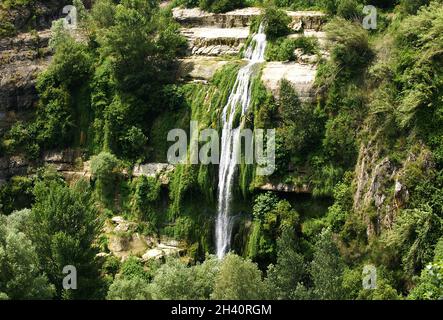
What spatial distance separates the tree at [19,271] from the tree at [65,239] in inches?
54.8

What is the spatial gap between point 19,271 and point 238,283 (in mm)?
11534

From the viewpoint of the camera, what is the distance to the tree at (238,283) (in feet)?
90.3

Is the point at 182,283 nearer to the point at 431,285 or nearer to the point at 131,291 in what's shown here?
the point at 131,291

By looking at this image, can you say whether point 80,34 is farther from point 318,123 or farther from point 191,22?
point 318,123

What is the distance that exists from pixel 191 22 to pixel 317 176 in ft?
75.7

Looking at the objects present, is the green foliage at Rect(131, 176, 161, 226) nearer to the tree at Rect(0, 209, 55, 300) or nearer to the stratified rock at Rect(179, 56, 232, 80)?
the stratified rock at Rect(179, 56, 232, 80)

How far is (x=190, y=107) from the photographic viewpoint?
43.9 m

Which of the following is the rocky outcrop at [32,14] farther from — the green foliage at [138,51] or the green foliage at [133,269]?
the green foliage at [133,269]

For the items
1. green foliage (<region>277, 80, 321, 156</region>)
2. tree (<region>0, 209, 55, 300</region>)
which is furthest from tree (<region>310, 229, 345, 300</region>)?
tree (<region>0, 209, 55, 300</region>)

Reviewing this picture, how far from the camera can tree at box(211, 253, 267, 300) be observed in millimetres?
27516

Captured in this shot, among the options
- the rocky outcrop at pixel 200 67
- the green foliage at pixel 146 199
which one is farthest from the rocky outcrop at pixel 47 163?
the rocky outcrop at pixel 200 67

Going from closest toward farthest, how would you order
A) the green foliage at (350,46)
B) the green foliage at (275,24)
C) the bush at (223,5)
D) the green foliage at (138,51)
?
the green foliage at (350,46) → the green foliage at (138,51) → the green foliage at (275,24) → the bush at (223,5)

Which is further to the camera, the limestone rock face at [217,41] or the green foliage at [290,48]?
the limestone rock face at [217,41]

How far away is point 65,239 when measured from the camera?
106 ft
